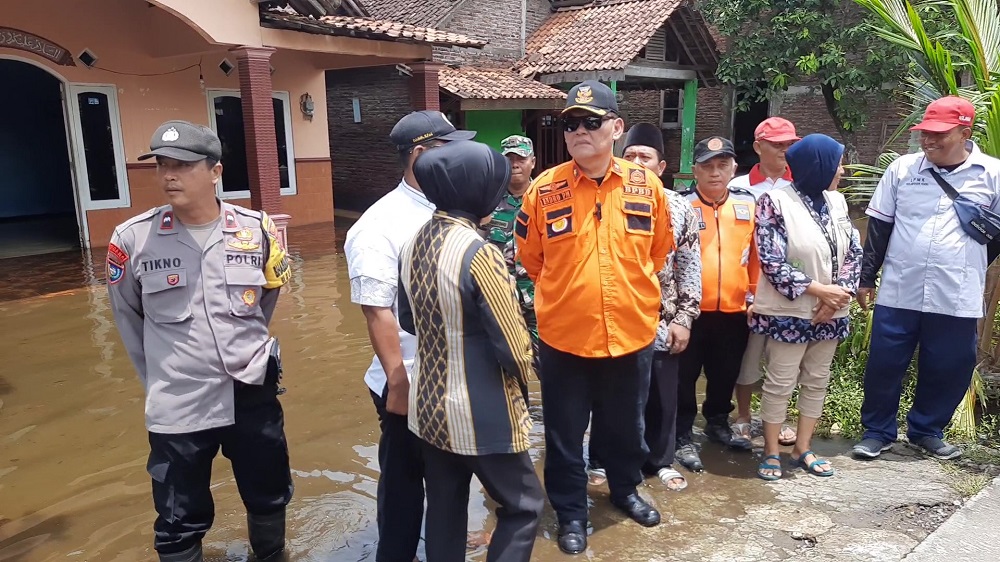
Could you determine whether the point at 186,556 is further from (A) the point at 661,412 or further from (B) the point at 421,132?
(A) the point at 661,412

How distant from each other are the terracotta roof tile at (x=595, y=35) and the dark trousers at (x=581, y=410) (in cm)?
1084

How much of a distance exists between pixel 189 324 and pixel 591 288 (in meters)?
1.51

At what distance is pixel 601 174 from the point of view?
2.91 metres

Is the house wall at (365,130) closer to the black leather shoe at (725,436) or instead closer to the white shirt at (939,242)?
the black leather shoe at (725,436)

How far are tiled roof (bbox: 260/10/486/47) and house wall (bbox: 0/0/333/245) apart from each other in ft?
1.20

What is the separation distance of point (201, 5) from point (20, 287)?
3.84 meters

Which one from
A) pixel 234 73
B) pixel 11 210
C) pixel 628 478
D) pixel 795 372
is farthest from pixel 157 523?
pixel 11 210

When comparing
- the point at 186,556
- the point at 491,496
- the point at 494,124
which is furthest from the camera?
the point at 494,124

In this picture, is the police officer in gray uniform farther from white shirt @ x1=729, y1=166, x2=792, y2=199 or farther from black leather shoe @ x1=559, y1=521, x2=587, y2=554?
white shirt @ x1=729, y1=166, x2=792, y2=199

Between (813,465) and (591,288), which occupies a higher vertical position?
(591,288)

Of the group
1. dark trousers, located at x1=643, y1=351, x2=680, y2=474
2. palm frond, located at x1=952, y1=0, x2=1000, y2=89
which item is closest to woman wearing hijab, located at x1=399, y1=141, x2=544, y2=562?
dark trousers, located at x1=643, y1=351, x2=680, y2=474

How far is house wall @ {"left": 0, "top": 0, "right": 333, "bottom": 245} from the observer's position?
30.9 feet

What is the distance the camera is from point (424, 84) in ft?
35.7

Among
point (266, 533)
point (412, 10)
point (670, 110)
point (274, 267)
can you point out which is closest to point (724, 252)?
point (274, 267)
